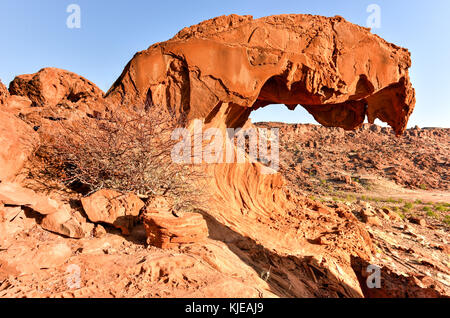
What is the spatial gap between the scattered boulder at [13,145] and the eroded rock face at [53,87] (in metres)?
3.56

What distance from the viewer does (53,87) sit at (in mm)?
6730

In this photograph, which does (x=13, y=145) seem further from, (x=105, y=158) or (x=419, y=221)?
(x=419, y=221)

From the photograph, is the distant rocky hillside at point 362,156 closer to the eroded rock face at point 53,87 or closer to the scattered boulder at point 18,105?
the eroded rock face at point 53,87

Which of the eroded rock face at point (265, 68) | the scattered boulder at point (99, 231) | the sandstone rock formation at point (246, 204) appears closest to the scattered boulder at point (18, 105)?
the sandstone rock formation at point (246, 204)

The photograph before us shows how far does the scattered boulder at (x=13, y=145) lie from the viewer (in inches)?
104

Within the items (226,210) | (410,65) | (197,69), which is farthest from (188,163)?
(410,65)

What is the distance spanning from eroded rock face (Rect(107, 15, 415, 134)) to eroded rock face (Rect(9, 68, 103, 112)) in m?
1.56

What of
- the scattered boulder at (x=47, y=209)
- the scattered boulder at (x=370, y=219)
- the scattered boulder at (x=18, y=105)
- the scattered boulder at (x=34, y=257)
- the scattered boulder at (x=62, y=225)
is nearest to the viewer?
the scattered boulder at (x=34, y=257)

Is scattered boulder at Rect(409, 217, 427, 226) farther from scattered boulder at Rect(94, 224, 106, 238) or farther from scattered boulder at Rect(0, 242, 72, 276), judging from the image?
scattered boulder at Rect(0, 242, 72, 276)

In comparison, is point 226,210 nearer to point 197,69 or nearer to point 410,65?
point 197,69

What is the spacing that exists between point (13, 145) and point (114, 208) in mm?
1410

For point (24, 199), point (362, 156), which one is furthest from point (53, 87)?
point (362, 156)

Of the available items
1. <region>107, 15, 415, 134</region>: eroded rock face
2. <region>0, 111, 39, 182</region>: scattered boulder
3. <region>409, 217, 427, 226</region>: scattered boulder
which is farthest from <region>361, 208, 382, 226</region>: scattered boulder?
<region>0, 111, 39, 182</region>: scattered boulder

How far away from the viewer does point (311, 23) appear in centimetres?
730
